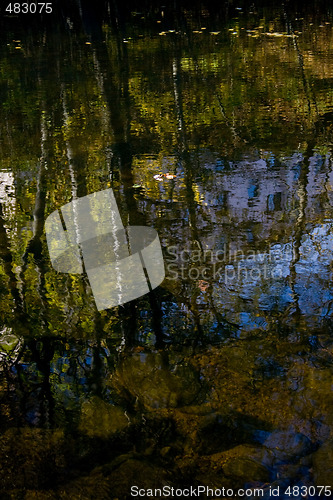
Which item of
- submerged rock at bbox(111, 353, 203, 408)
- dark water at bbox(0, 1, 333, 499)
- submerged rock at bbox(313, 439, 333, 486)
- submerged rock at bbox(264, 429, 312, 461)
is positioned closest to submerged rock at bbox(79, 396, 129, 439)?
dark water at bbox(0, 1, 333, 499)

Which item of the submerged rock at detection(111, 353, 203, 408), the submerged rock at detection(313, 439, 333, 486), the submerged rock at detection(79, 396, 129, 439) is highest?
the submerged rock at detection(111, 353, 203, 408)

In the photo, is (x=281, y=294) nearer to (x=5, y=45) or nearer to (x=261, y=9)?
(x=5, y=45)

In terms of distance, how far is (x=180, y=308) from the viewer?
14.1 feet

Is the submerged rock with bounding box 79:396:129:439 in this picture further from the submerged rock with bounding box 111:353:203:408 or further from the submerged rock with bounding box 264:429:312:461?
the submerged rock with bounding box 264:429:312:461

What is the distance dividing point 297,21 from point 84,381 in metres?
19.6

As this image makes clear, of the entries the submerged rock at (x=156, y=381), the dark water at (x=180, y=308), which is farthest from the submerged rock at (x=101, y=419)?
the submerged rock at (x=156, y=381)

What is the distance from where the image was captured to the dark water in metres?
3.09

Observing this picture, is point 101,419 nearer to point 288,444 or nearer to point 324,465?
point 288,444

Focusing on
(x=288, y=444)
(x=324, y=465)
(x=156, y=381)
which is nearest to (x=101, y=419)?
(x=156, y=381)

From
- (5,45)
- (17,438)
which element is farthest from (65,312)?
(5,45)

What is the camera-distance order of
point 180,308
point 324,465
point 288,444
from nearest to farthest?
point 324,465
point 288,444
point 180,308

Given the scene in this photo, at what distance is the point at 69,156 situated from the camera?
7.66 m

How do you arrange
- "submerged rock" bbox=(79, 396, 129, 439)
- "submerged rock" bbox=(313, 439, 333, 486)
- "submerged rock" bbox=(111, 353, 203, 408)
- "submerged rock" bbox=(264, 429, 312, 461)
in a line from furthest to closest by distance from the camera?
1. "submerged rock" bbox=(111, 353, 203, 408)
2. "submerged rock" bbox=(79, 396, 129, 439)
3. "submerged rock" bbox=(264, 429, 312, 461)
4. "submerged rock" bbox=(313, 439, 333, 486)

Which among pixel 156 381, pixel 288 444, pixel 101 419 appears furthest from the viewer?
pixel 156 381
